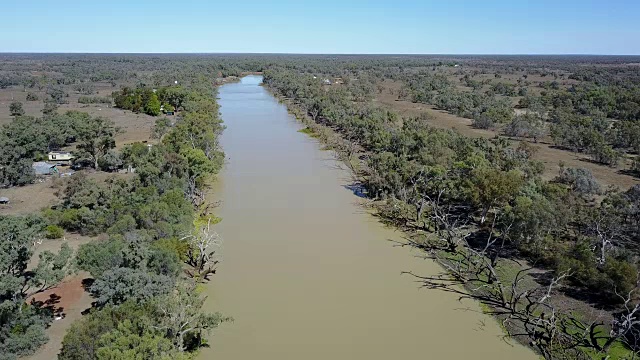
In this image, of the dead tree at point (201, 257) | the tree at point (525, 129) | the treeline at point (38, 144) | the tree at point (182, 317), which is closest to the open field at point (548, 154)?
the tree at point (525, 129)

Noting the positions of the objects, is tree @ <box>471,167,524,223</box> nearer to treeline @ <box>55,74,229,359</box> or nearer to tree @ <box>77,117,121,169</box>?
treeline @ <box>55,74,229,359</box>

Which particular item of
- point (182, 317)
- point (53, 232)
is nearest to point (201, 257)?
point (182, 317)

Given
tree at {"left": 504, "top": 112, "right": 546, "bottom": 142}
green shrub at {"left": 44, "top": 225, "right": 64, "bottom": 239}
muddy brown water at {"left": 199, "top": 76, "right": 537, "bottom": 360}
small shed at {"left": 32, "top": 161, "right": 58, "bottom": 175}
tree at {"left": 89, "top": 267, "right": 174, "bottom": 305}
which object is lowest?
muddy brown water at {"left": 199, "top": 76, "right": 537, "bottom": 360}

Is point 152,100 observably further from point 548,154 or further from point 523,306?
point 523,306

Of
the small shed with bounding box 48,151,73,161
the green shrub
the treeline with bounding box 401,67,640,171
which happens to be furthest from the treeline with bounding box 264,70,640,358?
the small shed with bounding box 48,151,73,161

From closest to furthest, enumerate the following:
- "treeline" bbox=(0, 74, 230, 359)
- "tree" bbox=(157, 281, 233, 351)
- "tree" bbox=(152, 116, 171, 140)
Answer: "treeline" bbox=(0, 74, 230, 359) < "tree" bbox=(157, 281, 233, 351) < "tree" bbox=(152, 116, 171, 140)
